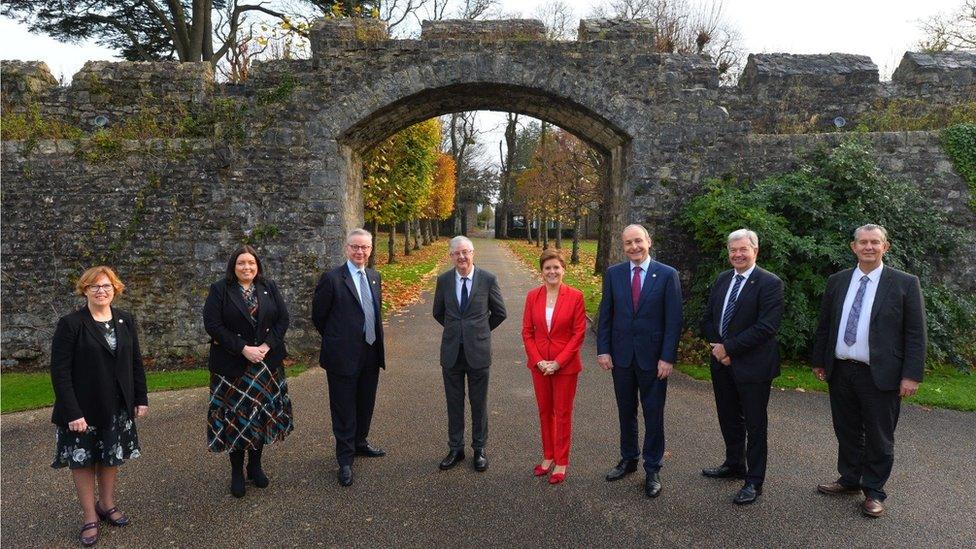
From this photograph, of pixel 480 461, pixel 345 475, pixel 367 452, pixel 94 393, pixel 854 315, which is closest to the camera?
pixel 94 393

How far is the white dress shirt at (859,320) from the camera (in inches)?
152

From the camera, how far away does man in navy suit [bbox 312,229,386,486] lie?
443 cm

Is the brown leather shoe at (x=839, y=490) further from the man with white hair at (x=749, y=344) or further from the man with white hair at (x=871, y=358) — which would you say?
the man with white hair at (x=749, y=344)

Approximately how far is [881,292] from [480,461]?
3.20 m

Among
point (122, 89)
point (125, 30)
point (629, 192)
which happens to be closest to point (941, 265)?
point (629, 192)

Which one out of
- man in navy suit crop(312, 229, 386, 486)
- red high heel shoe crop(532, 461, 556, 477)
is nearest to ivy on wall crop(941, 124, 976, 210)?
red high heel shoe crop(532, 461, 556, 477)

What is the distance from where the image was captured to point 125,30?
16.5 meters

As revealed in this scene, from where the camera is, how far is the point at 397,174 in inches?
655

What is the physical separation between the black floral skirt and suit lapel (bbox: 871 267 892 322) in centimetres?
513

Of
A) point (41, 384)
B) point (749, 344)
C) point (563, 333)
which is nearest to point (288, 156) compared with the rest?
point (41, 384)

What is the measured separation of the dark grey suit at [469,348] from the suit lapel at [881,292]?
2688mm

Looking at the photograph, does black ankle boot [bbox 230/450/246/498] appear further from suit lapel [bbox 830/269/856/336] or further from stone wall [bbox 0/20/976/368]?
suit lapel [bbox 830/269/856/336]

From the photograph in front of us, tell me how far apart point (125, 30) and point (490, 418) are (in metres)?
17.7

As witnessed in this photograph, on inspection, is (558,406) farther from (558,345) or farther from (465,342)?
(465,342)
